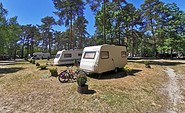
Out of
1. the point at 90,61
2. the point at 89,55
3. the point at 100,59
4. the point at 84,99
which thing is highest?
the point at 89,55

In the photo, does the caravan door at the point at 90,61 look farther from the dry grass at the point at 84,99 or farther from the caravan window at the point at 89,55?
the dry grass at the point at 84,99

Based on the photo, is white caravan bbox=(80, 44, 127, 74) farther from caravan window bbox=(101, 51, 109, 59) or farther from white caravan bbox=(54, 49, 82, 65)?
white caravan bbox=(54, 49, 82, 65)

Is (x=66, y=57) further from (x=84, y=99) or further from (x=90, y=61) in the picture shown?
(x=84, y=99)

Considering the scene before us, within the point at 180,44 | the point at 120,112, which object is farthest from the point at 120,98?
the point at 180,44

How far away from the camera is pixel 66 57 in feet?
58.7

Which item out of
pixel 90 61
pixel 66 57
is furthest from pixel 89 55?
pixel 66 57

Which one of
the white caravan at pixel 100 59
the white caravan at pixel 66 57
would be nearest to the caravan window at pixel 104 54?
the white caravan at pixel 100 59

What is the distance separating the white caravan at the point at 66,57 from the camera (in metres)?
17.5

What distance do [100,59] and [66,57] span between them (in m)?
8.71

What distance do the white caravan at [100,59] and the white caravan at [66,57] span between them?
7.09 meters

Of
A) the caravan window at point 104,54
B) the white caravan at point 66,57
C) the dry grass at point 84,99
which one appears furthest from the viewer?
the white caravan at point 66,57

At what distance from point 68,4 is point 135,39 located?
1668 centimetres

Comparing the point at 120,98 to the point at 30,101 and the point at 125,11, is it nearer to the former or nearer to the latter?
the point at 30,101

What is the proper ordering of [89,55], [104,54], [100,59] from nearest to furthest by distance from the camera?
[100,59], [104,54], [89,55]
